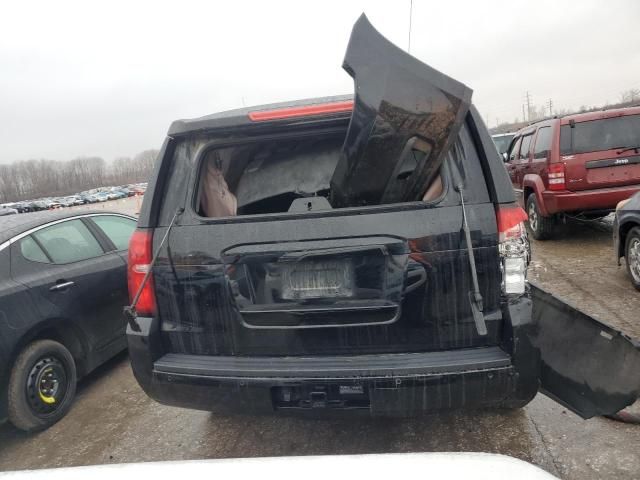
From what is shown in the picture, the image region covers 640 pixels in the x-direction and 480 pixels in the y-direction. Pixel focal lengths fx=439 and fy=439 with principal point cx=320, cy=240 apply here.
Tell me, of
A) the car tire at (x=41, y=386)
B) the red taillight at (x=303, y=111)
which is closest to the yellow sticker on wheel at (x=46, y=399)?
the car tire at (x=41, y=386)

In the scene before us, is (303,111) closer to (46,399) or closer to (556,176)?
(46,399)

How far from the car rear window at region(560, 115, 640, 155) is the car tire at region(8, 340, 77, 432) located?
6.75 meters

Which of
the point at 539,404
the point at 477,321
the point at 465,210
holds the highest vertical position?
the point at 465,210

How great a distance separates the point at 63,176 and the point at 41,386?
137262mm

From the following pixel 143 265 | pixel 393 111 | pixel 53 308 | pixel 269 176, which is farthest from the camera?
pixel 53 308

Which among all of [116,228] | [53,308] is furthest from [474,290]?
[116,228]

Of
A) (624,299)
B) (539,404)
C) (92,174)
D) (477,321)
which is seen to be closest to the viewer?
(477,321)

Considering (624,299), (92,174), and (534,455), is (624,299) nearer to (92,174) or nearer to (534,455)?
(534,455)

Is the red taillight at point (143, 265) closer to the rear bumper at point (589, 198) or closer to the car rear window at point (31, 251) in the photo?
the car rear window at point (31, 251)

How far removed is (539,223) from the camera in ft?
24.0

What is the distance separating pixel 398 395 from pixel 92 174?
150450mm

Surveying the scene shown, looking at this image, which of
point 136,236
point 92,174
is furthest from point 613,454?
point 92,174

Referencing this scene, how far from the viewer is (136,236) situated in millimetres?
2289

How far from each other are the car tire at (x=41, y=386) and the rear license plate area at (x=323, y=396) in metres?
2.17
